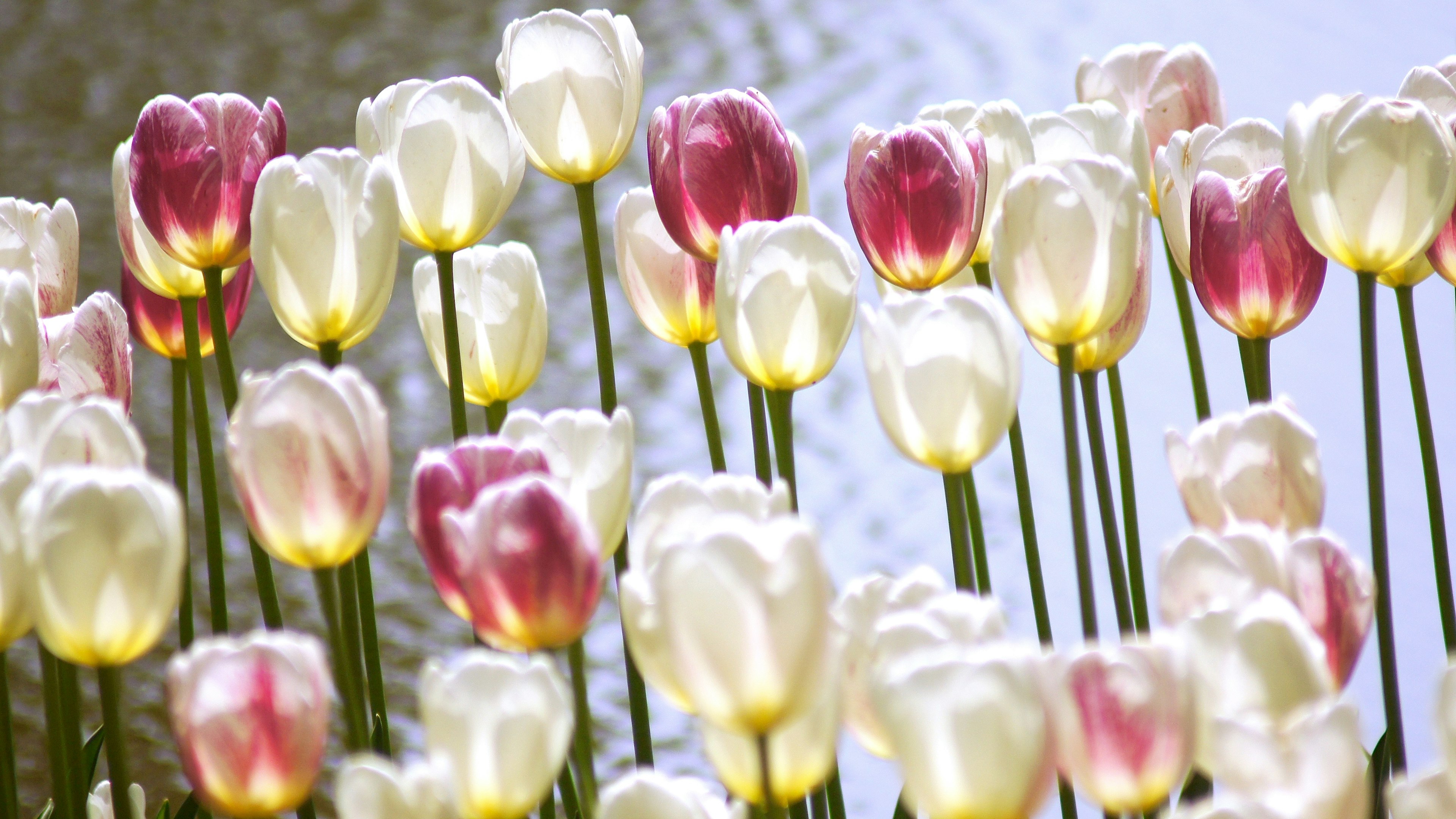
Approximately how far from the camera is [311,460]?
0.20 m

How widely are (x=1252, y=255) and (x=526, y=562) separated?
17cm

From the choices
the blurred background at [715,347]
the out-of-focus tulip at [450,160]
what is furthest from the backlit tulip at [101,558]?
the blurred background at [715,347]

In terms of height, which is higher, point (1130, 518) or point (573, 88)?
point (573, 88)

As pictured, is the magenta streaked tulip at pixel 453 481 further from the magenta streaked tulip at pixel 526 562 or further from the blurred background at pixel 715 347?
the blurred background at pixel 715 347

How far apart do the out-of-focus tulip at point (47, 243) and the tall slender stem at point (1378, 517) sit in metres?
0.26

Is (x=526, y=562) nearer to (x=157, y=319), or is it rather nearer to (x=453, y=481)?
(x=453, y=481)

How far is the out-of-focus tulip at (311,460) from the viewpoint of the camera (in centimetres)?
20

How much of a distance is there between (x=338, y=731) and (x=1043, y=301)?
0.54 meters

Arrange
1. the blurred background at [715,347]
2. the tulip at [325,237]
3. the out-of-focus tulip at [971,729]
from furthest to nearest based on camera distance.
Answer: the blurred background at [715,347] < the tulip at [325,237] < the out-of-focus tulip at [971,729]

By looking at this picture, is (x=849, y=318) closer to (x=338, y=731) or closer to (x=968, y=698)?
(x=968, y=698)

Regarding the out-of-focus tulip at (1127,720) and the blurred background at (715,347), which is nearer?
the out-of-focus tulip at (1127,720)

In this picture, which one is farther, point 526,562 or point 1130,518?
point 1130,518

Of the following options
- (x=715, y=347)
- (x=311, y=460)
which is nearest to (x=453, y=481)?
(x=311, y=460)

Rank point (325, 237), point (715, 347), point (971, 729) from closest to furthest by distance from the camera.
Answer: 1. point (971, 729)
2. point (325, 237)
3. point (715, 347)
